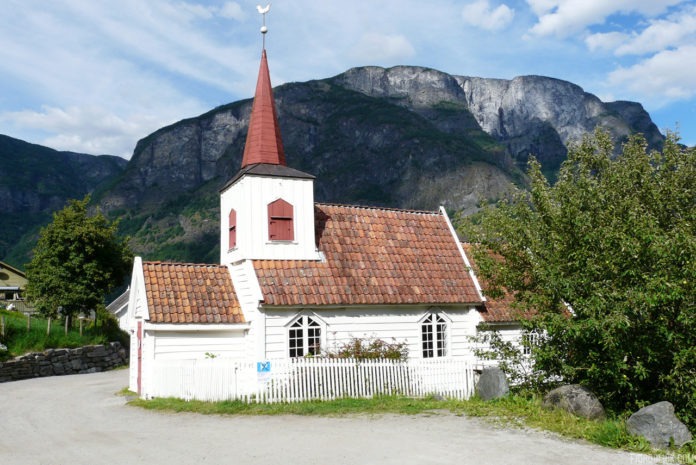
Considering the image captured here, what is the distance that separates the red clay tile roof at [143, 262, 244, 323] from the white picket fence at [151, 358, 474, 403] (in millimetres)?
1506

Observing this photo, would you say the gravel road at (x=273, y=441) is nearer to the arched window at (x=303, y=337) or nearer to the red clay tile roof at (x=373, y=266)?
the arched window at (x=303, y=337)

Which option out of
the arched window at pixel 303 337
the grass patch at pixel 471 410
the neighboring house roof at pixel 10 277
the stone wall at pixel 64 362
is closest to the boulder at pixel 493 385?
the grass patch at pixel 471 410

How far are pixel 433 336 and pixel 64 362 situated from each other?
19.2m

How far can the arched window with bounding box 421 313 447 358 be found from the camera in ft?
70.9

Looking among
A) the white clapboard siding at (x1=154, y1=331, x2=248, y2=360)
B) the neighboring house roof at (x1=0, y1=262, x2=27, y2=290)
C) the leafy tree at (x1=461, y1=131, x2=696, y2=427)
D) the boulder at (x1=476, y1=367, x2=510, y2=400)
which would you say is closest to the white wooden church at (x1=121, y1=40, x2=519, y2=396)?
the white clapboard siding at (x1=154, y1=331, x2=248, y2=360)

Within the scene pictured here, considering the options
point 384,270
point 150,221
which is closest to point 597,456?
point 384,270

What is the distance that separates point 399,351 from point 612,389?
297 inches

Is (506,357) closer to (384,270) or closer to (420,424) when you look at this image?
(420,424)

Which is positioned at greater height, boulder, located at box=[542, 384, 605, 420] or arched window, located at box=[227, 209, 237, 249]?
arched window, located at box=[227, 209, 237, 249]

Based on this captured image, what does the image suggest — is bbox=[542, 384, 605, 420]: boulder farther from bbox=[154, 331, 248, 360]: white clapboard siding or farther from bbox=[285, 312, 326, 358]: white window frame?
bbox=[154, 331, 248, 360]: white clapboard siding

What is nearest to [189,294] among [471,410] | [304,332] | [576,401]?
[304,332]

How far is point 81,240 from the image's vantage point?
33.8m

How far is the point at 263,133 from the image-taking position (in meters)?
22.8

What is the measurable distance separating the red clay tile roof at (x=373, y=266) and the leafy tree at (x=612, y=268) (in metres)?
4.62
